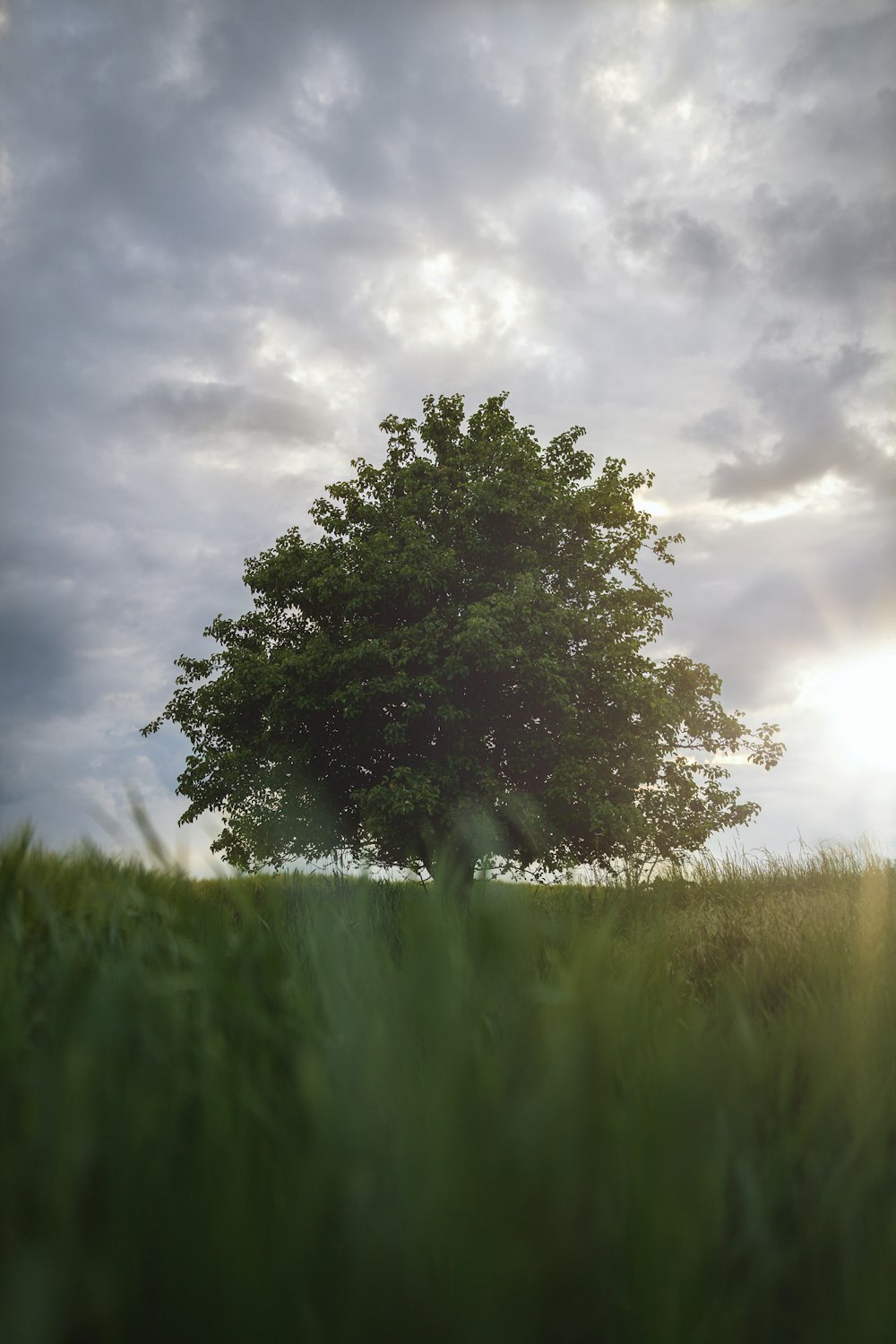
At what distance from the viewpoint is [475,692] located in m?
20.2

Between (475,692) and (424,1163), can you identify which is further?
(475,692)

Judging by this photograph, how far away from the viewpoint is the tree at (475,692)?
18.7 metres

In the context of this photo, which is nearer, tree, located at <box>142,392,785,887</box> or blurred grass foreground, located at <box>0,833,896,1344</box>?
blurred grass foreground, located at <box>0,833,896,1344</box>

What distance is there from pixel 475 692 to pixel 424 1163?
19.2 m

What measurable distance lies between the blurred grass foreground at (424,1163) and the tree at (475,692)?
1569 centimetres

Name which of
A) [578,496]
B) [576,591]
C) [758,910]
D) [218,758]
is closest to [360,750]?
[218,758]

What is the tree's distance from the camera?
18.7m

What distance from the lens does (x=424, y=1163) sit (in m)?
1.04

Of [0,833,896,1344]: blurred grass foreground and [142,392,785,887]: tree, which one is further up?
[142,392,785,887]: tree

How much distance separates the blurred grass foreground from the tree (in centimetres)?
1569

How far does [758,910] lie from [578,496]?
44.4 feet

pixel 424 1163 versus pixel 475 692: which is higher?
pixel 475 692

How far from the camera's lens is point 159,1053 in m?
1.49

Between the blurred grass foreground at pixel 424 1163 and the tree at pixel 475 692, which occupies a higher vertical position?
the tree at pixel 475 692
